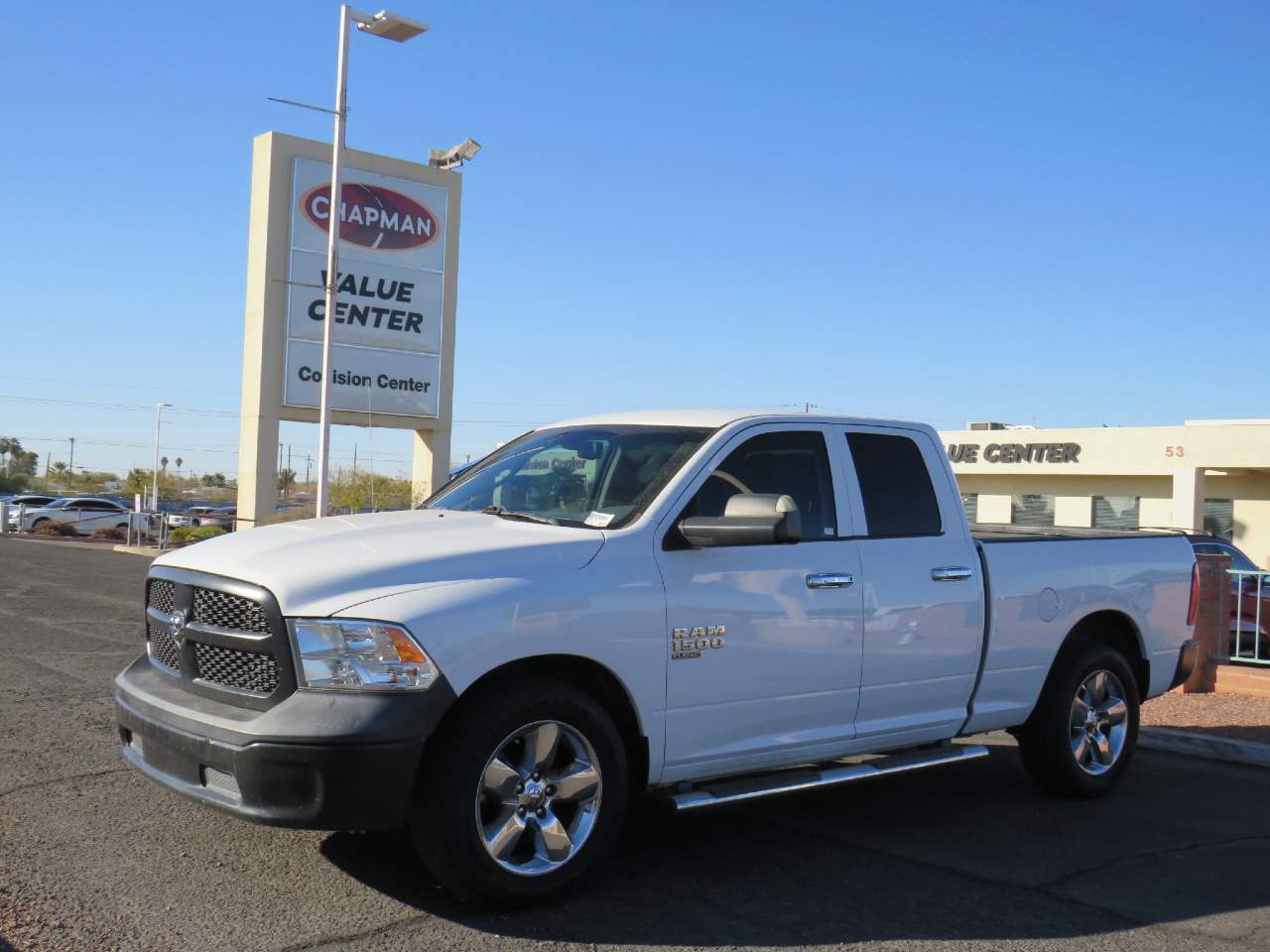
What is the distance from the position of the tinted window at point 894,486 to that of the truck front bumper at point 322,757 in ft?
8.89

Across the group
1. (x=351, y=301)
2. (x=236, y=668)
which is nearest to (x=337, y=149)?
(x=351, y=301)

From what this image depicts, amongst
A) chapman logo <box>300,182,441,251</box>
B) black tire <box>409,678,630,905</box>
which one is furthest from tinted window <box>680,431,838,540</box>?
chapman logo <box>300,182,441,251</box>

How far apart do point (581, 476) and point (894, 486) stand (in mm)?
1695

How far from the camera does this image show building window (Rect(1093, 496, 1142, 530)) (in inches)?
1656

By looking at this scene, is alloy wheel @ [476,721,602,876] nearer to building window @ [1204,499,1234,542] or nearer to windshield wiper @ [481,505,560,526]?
windshield wiper @ [481,505,560,526]

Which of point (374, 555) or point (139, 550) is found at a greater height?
Result: point (374, 555)

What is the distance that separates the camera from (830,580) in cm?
602

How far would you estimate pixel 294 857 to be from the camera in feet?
18.0

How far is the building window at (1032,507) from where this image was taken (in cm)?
4494

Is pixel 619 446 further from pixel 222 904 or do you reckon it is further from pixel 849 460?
pixel 222 904

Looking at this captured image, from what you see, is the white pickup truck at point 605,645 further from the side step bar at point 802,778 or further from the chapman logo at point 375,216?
the chapman logo at point 375,216

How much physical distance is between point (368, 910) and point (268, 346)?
943 inches

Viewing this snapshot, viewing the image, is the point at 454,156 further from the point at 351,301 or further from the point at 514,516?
the point at 514,516

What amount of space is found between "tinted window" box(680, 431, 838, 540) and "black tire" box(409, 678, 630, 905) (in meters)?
1.28
